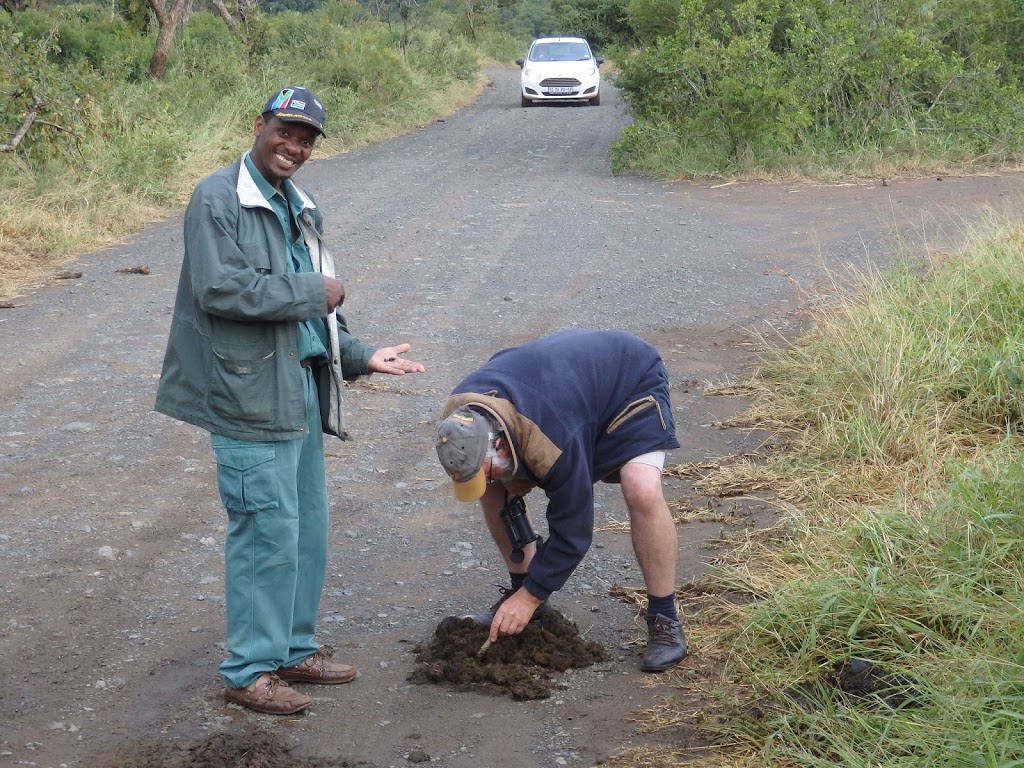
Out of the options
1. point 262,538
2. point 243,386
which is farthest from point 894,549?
point 243,386

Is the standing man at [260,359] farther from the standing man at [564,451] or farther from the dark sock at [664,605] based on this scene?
the dark sock at [664,605]

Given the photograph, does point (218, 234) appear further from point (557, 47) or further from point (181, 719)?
point (557, 47)

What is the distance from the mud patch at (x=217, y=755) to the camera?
135 inches

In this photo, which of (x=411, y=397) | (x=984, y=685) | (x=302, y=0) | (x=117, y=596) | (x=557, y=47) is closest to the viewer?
(x=984, y=685)

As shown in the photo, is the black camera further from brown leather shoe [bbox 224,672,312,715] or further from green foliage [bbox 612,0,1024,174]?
green foliage [bbox 612,0,1024,174]

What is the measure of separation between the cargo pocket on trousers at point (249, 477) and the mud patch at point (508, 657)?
854 millimetres

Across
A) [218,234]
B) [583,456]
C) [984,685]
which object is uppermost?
[218,234]

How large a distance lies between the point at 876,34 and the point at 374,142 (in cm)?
799

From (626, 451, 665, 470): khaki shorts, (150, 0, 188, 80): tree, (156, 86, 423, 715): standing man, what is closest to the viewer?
(156, 86, 423, 715): standing man

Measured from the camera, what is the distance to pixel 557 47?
81.6 ft

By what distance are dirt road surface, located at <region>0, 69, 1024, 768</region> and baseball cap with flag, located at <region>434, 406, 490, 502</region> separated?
820mm

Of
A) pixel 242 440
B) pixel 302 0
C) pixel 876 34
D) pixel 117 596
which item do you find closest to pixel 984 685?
pixel 242 440

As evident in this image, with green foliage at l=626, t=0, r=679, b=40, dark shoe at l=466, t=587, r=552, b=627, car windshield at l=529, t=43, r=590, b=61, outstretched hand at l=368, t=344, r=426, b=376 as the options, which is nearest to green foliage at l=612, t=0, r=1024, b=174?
green foliage at l=626, t=0, r=679, b=40

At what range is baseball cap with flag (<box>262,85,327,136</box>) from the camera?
3441 mm
